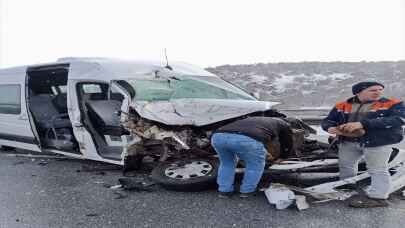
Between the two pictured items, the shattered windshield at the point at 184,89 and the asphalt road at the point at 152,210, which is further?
the shattered windshield at the point at 184,89

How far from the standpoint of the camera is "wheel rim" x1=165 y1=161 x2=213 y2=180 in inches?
179

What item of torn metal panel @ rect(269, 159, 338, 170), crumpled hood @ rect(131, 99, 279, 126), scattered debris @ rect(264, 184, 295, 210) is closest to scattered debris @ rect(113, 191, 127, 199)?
crumpled hood @ rect(131, 99, 279, 126)

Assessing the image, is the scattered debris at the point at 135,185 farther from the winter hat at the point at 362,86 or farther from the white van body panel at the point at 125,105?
the winter hat at the point at 362,86

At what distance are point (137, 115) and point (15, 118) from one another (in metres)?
2.97

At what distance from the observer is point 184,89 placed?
5.38 m

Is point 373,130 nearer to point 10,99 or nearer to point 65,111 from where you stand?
point 65,111

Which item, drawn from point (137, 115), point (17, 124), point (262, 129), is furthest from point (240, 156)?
point (17, 124)

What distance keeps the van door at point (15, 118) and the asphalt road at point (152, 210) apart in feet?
5.11

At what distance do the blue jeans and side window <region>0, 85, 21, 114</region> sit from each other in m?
4.14

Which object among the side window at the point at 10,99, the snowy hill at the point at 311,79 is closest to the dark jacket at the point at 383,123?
the side window at the point at 10,99

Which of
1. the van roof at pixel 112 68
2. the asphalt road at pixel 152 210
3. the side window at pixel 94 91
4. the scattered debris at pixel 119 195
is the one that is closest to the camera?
the asphalt road at pixel 152 210

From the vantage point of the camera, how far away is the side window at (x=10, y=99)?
657cm

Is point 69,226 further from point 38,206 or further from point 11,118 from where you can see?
point 11,118

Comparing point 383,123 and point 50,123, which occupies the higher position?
point 383,123
